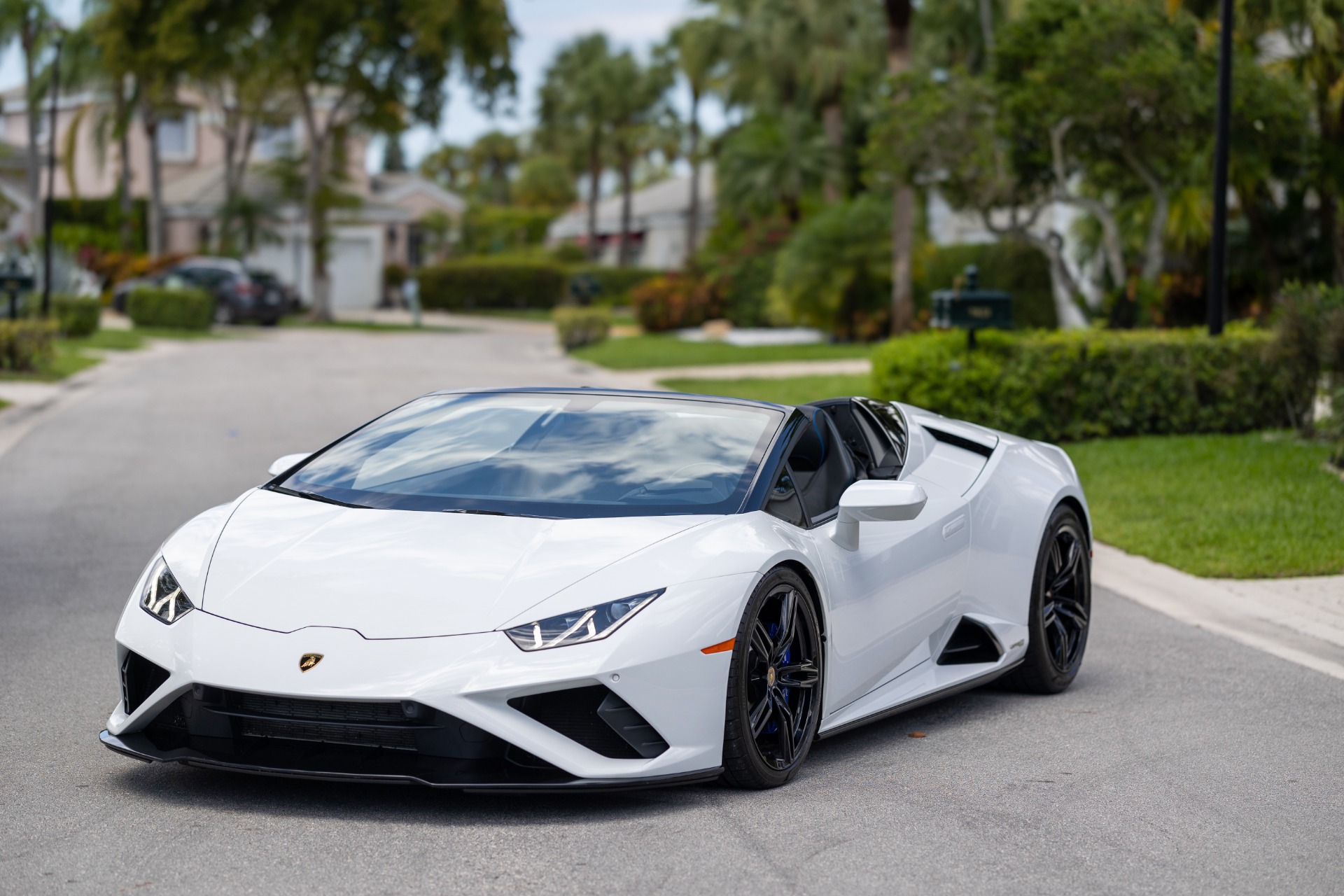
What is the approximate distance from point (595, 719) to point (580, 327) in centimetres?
2939

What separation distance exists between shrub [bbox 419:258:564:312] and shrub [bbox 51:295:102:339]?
25.6 metres

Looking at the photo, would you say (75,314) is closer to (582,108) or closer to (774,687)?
(774,687)

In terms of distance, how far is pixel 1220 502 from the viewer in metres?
11.7

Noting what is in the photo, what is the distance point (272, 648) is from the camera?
4559mm

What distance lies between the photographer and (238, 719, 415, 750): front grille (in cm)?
445

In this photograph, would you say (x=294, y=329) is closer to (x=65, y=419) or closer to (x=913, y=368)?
(x=65, y=419)

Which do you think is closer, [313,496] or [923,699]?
[313,496]

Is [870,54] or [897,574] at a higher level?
[870,54]

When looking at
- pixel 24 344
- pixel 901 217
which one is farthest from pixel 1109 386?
pixel 24 344

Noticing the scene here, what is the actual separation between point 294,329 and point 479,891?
41.3m

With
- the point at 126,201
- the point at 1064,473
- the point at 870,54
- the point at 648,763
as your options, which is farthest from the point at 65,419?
the point at 126,201

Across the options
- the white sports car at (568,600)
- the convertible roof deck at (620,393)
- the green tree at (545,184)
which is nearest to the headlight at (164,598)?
the white sports car at (568,600)

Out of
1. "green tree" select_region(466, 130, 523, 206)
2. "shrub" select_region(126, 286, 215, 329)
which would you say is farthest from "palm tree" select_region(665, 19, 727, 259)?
"green tree" select_region(466, 130, 523, 206)

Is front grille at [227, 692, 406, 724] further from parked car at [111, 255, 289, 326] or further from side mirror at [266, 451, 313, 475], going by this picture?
parked car at [111, 255, 289, 326]
